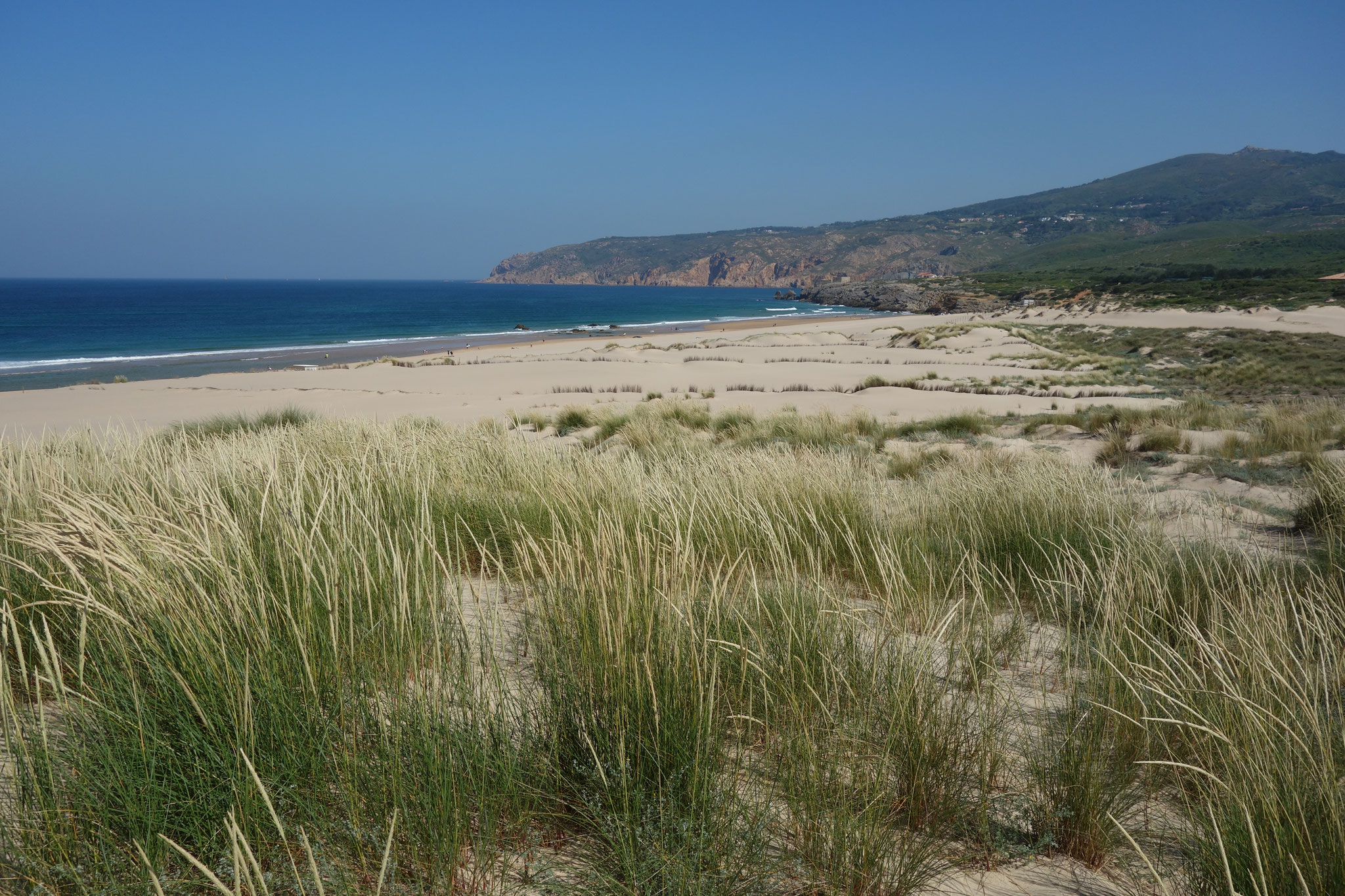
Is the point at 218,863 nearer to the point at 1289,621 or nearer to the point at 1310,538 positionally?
the point at 1289,621

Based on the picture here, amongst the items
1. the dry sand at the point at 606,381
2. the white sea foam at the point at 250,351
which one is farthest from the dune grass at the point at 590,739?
the white sea foam at the point at 250,351

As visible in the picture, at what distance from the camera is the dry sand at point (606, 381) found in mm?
14289

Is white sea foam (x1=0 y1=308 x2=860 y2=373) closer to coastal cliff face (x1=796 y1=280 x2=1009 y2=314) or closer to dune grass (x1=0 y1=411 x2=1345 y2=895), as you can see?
coastal cliff face (x1=796 y1=280 x2=1009 y2=314)

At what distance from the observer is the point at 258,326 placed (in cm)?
5691

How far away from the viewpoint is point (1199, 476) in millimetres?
7102

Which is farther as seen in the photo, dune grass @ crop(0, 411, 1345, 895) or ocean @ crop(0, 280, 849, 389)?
ocean @ crop(0, 280, 849, 389)

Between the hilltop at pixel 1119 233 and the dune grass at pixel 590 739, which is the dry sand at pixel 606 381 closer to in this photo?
the dune grass at pixel 590 739

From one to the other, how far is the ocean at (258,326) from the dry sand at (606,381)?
339 inches

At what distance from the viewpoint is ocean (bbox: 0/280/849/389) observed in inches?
1303

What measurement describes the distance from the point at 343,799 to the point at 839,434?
8726 millimetres

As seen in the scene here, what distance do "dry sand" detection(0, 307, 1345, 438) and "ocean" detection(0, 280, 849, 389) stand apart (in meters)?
8.60

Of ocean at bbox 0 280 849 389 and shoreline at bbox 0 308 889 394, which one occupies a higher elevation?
ocean at bbox 0 280 849 389

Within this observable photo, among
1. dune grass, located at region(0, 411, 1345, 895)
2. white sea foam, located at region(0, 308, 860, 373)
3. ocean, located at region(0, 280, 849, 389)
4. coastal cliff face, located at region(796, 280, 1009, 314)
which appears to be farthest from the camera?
coastal cliff face, located at region(796, 280, 1009, 314)

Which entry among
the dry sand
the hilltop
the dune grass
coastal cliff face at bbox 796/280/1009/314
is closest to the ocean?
coastal cliff face at bbox 796/280/1009/314
